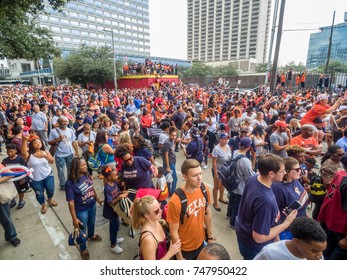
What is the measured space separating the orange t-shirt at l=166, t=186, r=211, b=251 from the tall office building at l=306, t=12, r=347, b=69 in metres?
110

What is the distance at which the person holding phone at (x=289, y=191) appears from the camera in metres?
2.53

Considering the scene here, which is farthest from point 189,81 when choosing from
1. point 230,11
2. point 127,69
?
point 230,11

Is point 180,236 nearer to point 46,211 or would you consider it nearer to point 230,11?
point 46,211

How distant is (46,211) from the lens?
459 centimetres

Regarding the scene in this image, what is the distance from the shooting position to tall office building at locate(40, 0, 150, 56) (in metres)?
74.2

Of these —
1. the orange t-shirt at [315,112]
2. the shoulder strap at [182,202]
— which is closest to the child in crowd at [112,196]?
the shoulder strap at [182,202]

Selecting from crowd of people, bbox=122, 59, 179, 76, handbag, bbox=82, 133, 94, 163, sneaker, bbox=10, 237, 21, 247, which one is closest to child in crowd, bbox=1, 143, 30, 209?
sneaker, bbox=10, 237, 21, 247

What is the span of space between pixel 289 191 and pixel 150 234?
1677mm

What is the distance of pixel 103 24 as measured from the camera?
85188 millimetres

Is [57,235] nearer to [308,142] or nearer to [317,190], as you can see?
[317,190]

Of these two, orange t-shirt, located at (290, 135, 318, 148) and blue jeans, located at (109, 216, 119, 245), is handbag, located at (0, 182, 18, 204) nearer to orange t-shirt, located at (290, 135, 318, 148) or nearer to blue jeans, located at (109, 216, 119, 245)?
blue jeans, located at (109, 216, 119, 245)

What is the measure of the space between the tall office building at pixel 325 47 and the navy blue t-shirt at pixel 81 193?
4339 inches

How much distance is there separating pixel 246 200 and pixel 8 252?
12.5 ft

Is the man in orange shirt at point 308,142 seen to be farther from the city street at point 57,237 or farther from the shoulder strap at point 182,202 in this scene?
the shoulder strap at point 182,202
